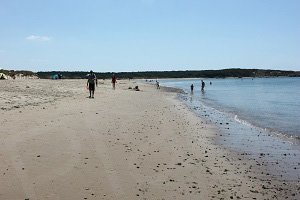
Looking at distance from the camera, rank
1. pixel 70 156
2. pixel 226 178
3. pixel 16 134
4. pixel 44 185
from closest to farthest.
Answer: pixel 44 185, pixel 226 178, pixel 70 156, pixel 16 134

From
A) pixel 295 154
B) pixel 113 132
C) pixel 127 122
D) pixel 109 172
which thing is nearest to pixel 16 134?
pixel 113 132

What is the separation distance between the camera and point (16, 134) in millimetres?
11992

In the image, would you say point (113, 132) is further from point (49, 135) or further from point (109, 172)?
point (109, 172)

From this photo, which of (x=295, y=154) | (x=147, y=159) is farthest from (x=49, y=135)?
(x=295, y=154)

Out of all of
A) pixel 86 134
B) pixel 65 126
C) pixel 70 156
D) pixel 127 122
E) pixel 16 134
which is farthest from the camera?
pixel 127 122

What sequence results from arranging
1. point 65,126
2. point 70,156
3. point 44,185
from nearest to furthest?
point 44,185 < point 70,156 < point 65,126

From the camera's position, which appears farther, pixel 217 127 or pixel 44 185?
pixel 217 127

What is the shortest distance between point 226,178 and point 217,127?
9.62 metres

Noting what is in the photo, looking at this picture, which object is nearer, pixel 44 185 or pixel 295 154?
pixel 44 185

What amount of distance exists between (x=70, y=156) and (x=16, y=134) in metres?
2.86

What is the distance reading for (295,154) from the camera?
41.4ft

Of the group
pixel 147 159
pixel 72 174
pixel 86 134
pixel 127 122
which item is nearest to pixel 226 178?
pixel 147 159

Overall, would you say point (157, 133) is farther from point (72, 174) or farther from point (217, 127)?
point (72, 174)

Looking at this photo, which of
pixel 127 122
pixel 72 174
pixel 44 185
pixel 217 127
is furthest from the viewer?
pixel 217 127
